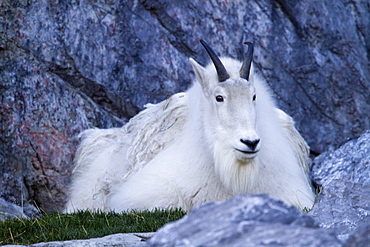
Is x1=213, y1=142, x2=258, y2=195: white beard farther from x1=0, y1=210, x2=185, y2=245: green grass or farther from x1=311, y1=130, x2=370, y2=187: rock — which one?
x1=311, y1=130, x2=370, y2=187: rock

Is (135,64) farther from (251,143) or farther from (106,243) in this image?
(106,243)

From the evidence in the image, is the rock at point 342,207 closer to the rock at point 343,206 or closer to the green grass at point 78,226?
the rock at point 343,206

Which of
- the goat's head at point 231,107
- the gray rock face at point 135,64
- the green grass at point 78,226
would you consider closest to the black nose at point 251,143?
the goat's head at point 231,107

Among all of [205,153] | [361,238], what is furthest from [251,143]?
[361,238]

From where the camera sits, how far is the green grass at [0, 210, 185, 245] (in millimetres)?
5582

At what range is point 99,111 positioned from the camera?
1012cm

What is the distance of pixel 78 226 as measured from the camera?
6.05 meters

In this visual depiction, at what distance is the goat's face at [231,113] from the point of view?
6.68 metres

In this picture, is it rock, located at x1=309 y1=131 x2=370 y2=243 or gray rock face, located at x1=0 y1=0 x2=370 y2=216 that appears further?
gray rock face, located at x1=0 y1=0 x2=370 y2=216

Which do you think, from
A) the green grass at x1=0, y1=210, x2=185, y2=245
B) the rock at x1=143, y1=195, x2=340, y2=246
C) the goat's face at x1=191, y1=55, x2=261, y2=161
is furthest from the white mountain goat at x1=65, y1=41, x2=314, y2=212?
the rock at x1=143, y1=195, x2=340, y2=246

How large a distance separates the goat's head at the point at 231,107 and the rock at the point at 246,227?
131 inches

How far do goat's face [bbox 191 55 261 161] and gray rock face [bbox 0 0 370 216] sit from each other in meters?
3.04

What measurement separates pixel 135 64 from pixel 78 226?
4714mm

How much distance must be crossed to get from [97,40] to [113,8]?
1.93 ft
